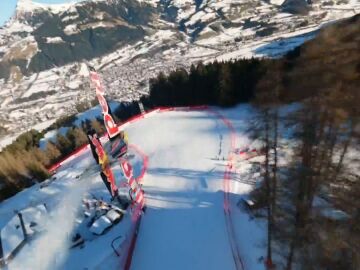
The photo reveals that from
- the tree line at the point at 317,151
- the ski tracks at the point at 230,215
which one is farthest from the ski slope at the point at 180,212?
the tree line at the point at 317,151

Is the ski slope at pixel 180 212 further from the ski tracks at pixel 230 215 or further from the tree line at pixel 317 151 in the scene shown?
the tree line at pixel 317 151

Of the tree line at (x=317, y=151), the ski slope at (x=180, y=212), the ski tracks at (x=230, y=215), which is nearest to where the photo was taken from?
the tree line at (x=317, y=151)

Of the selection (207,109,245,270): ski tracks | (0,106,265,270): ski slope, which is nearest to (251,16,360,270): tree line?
(207,109,245,270): ski tracks

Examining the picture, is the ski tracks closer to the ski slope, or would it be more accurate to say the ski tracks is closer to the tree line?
the ski slope

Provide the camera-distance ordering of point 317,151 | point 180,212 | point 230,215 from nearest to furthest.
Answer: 1. point 317,151
2. point 230,215
3. point 180,212

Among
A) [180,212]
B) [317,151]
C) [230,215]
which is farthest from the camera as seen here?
[180,212]

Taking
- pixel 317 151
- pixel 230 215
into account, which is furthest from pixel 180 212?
pixel 317 151

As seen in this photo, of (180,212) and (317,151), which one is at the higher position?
(317,151)

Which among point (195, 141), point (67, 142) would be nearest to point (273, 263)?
point (195, 141)

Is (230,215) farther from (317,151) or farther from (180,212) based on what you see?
(317,151)
